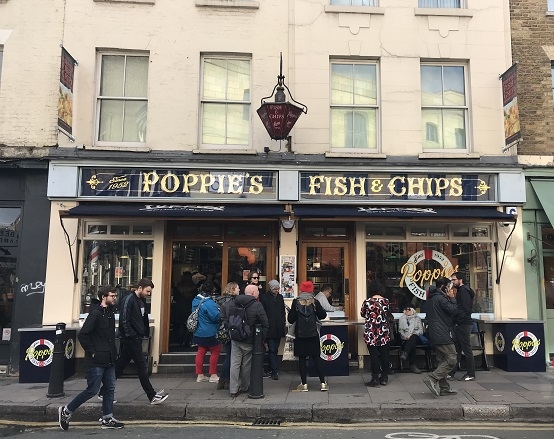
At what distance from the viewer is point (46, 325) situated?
9.51 metres

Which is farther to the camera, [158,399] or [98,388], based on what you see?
Result: [158,399]

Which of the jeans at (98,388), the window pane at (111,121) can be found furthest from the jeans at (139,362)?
the window pane at (111,121)

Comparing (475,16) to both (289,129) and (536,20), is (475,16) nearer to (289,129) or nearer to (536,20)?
(536,20)

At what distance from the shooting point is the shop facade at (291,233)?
9812 mm

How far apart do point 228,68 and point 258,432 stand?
24.8 feet

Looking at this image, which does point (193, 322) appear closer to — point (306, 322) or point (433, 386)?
point (306, 322)

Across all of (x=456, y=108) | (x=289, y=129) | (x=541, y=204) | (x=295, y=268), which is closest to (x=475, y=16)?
(x=456, y=108)

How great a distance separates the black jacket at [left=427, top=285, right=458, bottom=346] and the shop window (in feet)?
18.5

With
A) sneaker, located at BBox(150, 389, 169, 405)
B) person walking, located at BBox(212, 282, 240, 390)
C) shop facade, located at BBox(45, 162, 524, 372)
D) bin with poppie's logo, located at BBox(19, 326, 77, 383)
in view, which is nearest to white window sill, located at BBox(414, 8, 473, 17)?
shop facade, located at BBox(45, 162, 524, 372)

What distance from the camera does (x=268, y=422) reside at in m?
6.75

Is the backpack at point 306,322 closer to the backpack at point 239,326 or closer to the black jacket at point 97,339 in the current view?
the backpack at point 239,326

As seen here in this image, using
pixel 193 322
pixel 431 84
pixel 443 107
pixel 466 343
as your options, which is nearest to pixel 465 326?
pixel 466 343

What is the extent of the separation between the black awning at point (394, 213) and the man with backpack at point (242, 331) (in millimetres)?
2503

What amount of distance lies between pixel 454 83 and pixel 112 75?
756 cm
